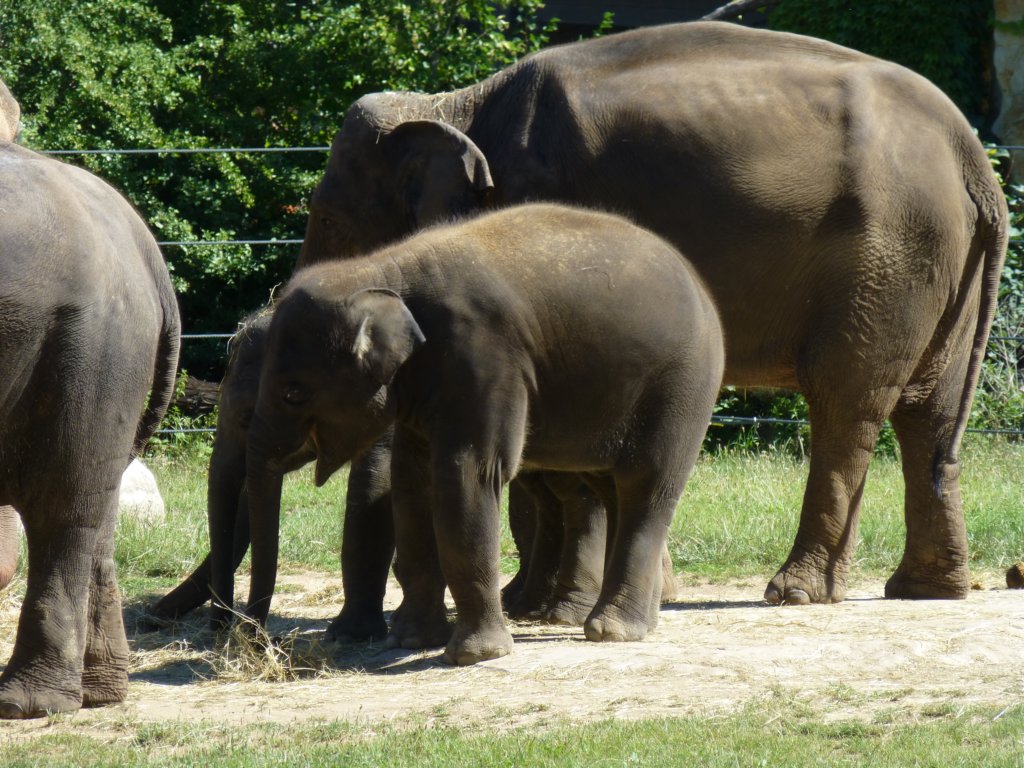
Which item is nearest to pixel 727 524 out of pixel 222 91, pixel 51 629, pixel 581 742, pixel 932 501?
pixel 932 501

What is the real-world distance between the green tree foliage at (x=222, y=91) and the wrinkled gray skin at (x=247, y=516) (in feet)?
21.0

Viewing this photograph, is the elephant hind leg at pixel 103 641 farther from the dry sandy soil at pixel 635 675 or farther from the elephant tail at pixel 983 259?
the elephant tail at pixel 983 259

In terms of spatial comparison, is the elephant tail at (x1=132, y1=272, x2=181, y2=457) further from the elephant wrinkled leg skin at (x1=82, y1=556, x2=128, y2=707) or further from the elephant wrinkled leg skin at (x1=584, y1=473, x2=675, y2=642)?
the elephant wrinkled leg skin at (x1=584, y1=473, x2=675, y2=642)

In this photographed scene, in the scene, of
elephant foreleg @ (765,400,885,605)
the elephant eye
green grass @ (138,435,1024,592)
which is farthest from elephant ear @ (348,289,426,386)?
green grass @ (138,435,1024,592)

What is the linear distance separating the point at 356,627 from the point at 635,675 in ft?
4.50

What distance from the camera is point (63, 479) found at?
4.55 metres

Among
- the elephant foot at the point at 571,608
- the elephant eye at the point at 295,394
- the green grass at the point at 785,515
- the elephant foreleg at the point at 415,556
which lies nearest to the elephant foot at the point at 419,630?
the elephant foreleg at the point at 415,556

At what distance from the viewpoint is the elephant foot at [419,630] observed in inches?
228

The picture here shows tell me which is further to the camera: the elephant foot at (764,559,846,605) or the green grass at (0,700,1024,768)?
the elephant foot at (764,559,846,605)

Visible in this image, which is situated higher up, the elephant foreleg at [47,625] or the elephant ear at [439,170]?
the elephant ear at [439,170]

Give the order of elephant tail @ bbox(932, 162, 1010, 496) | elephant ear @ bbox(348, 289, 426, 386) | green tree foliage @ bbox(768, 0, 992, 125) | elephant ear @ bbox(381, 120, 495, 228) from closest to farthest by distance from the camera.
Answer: elephant ear @ bbox(348, 289, 426, 386)
elephant ear @ bbox(381, 120, 495, 228)
elephant tail @ bbox(932, 162, 1010, 496)
green tree foliage @ bbox(768, 0, 992, 125)

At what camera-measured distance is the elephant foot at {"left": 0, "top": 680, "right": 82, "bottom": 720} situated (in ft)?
15.0

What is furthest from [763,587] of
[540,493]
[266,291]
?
[266,291]

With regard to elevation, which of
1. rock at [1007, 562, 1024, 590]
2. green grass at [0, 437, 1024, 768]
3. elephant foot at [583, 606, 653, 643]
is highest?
green grass at [0, 437, 1024, 768]
